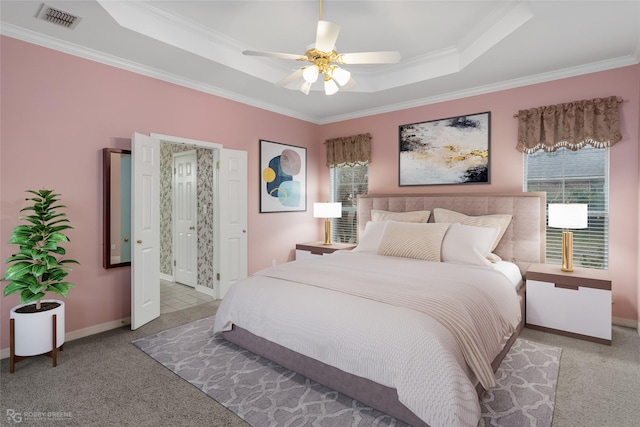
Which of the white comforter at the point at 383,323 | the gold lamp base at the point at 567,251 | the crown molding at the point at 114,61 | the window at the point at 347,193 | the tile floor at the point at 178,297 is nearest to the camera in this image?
the white comforter at the point at 383,323

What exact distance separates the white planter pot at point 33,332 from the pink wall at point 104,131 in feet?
1.36

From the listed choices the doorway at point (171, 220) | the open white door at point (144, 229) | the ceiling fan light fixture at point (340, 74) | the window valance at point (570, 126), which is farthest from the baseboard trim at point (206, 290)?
the window valance at point (570, 126)

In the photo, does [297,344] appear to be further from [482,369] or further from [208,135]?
[208,135]

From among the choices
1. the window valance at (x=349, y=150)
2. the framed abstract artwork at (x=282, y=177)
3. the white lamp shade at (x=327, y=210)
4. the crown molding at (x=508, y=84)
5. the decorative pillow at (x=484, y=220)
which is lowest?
the decorative pillow at (x=484, y=220)

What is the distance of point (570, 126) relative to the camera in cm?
346

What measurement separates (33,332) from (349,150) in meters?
4.24

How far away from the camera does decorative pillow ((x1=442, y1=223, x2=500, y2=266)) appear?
323cm

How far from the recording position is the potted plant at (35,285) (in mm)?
2461

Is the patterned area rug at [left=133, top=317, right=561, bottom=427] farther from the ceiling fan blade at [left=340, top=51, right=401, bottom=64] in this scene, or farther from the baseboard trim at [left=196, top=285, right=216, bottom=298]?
the ceiling fan blade at [left=340, top=51, right=401, bottom=64]

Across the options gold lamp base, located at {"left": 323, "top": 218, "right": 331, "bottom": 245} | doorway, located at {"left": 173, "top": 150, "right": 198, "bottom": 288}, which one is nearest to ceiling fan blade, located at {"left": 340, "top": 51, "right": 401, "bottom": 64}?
gold lamp base, located at {"left": 323, "top": 218, "right": 331, "bottom": 245}

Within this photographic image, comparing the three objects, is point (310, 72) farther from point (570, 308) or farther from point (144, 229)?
point (570, 308)

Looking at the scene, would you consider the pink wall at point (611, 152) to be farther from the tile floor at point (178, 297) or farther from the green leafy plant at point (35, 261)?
the green leafy plant at point (35, 261)

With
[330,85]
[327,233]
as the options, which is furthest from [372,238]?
[330,85]

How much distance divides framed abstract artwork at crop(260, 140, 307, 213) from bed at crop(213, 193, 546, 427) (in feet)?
5.50
